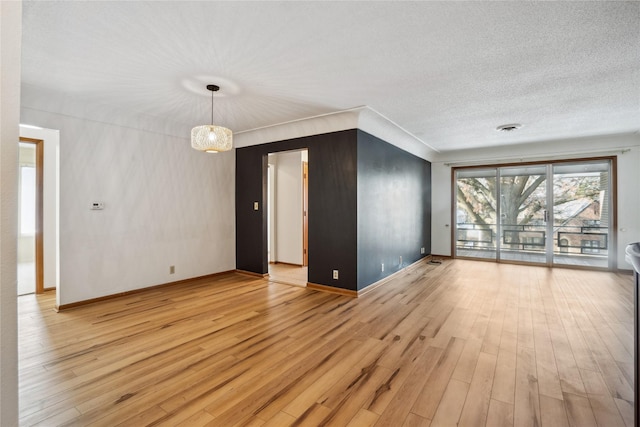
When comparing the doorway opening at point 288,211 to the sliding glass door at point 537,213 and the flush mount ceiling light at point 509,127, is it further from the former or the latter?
the sliding glass door at point 537,213

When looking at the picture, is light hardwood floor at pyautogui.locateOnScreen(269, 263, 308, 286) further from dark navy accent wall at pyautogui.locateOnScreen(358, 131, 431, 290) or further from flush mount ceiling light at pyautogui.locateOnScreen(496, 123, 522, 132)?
flush mount ceiling light at pyautogui.locateOnScreen(496, 123, 522, 132)

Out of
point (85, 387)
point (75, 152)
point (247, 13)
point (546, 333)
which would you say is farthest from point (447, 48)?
point (75, 152)

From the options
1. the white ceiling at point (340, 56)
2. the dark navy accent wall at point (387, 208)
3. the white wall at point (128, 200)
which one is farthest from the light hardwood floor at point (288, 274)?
the white ceiling at point (340, 56)

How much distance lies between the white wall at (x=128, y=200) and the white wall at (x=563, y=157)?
523cm

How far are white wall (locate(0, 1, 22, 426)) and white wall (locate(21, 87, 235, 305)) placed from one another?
3554 mm

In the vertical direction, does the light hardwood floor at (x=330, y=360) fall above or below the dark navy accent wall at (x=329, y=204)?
below

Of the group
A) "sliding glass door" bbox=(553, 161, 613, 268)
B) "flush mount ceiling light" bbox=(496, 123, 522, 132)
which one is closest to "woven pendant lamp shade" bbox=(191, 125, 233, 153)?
"flush mount ceiling light" bbox=(496, 123, 522, 132)

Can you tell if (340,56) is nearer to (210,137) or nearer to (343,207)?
(210,137)

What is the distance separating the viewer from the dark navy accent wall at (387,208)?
14.2 feet

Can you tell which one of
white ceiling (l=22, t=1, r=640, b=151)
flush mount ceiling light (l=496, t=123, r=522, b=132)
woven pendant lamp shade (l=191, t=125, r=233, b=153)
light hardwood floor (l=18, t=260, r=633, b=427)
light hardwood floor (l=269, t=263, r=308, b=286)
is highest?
flush mount ceiling light (l=496, t=123, r=522, b=132)

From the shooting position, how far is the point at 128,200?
4266 mm

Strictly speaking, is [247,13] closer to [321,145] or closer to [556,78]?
[321,145]

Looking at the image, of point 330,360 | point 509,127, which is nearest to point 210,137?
point 330,360

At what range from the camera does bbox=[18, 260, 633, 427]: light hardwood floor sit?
1.79 m
